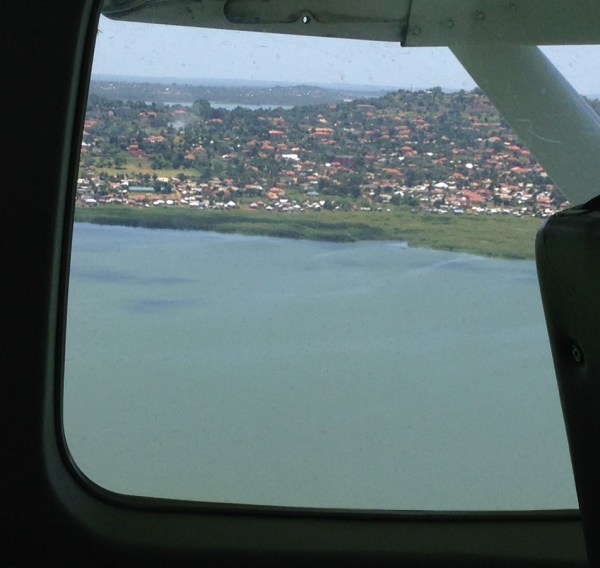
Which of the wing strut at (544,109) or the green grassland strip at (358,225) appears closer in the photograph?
the wing strut at (544,109)

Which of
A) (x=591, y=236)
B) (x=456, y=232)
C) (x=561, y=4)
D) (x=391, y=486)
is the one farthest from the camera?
(x=391, y=486)

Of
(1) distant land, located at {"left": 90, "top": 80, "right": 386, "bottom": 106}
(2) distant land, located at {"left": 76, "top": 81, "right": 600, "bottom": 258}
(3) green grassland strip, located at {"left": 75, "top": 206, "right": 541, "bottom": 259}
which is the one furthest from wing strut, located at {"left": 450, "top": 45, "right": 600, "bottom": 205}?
(1) distant land, located at {"left": 90, "top": 80, "right": 386, "bottom": 106}

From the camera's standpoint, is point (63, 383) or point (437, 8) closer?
point (437, 8)

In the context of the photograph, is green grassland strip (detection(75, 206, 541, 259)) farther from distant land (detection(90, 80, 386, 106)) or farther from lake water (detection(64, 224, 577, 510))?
distant land (detection(90, 80, 386, 106))

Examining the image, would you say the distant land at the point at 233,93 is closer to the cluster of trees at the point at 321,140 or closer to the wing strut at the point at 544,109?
the cluster of trees at the point at 321,140

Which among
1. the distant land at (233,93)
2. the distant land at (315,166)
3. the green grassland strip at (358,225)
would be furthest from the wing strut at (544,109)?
the distant land at (233,93)

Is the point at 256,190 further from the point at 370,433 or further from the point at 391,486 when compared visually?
the point at 391,486

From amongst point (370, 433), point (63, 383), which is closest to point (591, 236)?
point (370, 433)

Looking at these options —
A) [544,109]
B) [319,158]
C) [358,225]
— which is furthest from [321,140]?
[544,109]
